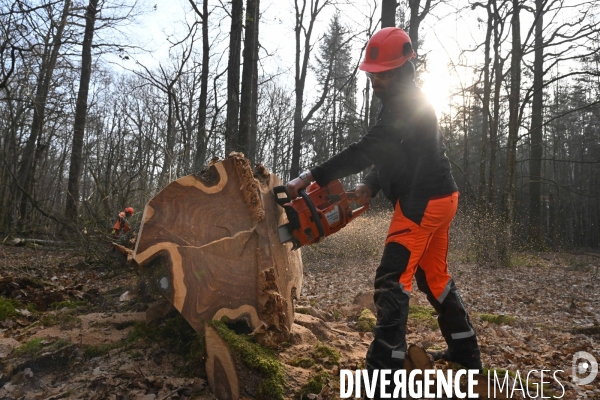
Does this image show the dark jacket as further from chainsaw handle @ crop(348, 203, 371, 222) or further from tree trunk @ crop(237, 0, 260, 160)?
tree trunk @ crop(237, 0, 260, 160)

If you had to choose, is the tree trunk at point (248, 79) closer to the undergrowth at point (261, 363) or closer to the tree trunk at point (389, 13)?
the tree trunk at point (389, 13)

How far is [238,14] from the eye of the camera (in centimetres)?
970

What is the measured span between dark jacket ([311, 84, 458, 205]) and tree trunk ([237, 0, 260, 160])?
595 cm

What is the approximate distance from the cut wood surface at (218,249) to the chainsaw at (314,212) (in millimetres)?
208

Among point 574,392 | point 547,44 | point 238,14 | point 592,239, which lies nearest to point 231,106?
point 238,14

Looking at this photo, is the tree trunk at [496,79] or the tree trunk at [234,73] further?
the tree trunk at [496,79]

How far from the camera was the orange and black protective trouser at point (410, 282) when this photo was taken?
2410mm

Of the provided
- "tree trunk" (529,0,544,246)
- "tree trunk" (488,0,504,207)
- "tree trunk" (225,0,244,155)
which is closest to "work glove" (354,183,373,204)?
"tree trunk" (225,0,244,155)

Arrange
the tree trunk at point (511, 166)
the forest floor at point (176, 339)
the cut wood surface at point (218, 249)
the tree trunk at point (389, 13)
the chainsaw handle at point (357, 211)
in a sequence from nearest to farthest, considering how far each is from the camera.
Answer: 1. the forest floor at point (176, 339)
2. the cut wood surface at point (218, 249)
3. the chainsaw handle at point (357, 211)
4. the tree trunk at point (511, 166)
5. the tree trunk at point (389, 13)

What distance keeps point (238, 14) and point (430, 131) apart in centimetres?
832

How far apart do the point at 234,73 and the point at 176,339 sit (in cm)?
750

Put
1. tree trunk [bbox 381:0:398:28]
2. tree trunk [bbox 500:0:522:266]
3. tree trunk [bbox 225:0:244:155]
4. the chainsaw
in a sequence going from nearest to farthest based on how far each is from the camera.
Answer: the chainsaw < tree trunk [bbox 225:0:244:155] < tree trunk [bbox 500:0:522:266] < tree trunk [bbox 381:0:398:28]

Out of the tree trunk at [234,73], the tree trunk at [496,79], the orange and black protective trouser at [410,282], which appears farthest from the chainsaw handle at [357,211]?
the tree trunk at [496,79]

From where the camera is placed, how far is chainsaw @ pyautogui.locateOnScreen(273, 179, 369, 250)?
9.43 ft
